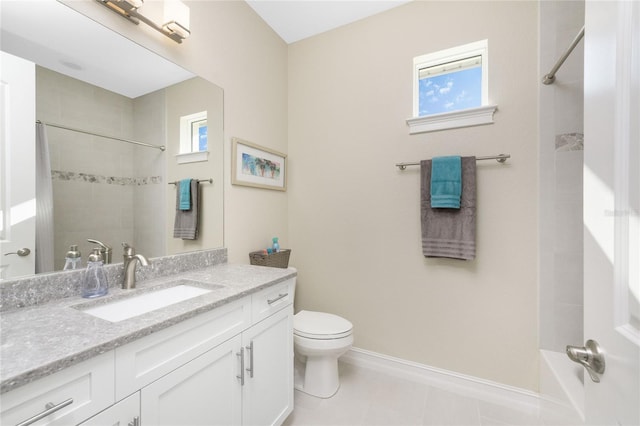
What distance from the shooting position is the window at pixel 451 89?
5.85 feet

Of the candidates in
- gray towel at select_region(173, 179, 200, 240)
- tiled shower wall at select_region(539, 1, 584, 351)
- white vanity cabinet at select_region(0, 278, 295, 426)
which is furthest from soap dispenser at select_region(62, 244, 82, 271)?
tiled shower wall at select_region(539, 1, 584, 351)

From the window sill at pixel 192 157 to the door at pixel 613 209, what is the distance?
1692mm

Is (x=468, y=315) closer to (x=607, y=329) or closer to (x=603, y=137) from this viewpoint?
(x=607, y=329)

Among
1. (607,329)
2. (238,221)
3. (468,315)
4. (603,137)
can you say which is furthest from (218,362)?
(468,315)

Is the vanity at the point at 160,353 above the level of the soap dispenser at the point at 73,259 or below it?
below

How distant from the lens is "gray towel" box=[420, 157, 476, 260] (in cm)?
174

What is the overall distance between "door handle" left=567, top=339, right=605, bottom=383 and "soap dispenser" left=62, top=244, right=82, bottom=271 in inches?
64.1

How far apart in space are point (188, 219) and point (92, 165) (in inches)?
20.8

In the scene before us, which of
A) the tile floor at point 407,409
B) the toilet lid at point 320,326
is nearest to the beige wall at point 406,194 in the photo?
the tile floor at point 407,409

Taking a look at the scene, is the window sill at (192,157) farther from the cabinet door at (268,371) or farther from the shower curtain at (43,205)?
the cabinet door at (268,371)

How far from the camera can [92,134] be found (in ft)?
3.84

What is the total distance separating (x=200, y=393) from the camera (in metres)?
0.98

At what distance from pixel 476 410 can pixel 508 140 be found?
1689 mm

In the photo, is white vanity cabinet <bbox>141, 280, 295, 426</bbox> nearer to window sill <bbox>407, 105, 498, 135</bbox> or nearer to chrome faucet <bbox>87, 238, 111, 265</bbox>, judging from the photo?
chrome faucet <bbox>87, 238, 111, 265</bbox>
